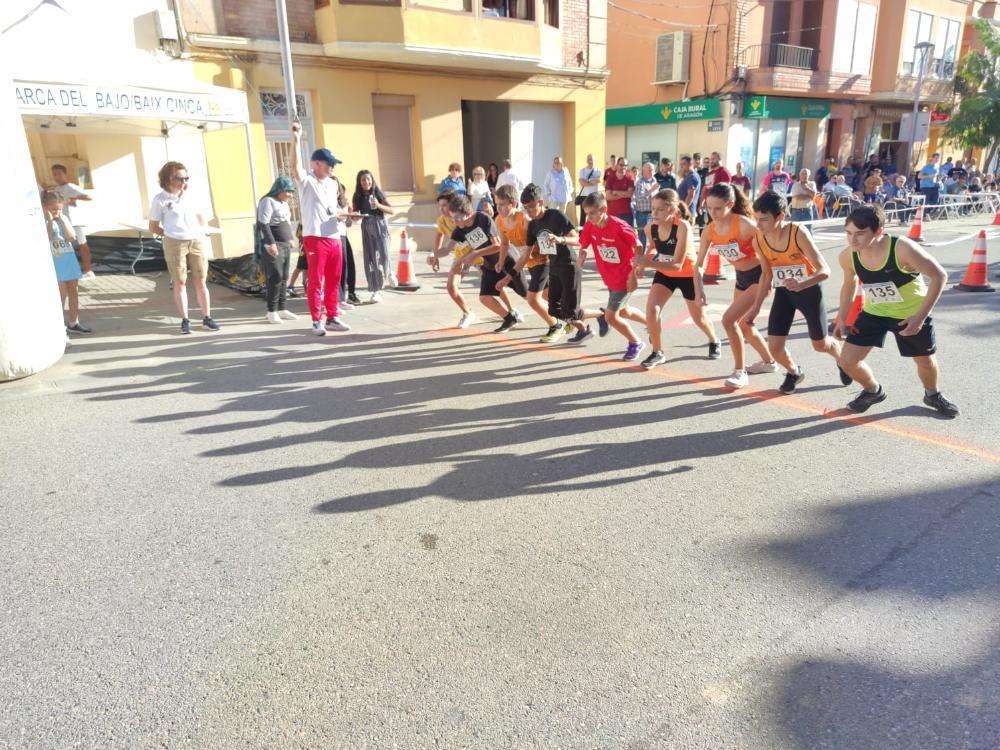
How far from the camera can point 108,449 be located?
4809mm

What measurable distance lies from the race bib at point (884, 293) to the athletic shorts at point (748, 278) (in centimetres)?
104

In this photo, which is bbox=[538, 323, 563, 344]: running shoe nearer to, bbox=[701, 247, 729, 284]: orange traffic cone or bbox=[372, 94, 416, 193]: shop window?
bbox=[701, 247, 729, 284]: orange traffic cone

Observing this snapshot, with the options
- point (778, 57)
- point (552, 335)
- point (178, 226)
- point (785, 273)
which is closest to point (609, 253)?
point (552, 335)

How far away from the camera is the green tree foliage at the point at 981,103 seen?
27312 millimetres

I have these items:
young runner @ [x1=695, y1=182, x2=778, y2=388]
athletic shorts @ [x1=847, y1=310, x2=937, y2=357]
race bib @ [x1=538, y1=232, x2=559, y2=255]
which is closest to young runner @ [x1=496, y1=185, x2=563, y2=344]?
race bib @ [x1=538, y1=232, x2=559, y2=255]

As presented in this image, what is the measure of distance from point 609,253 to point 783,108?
2352cm

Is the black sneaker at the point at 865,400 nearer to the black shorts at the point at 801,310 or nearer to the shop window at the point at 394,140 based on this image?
the black shorts at the point at 801,310

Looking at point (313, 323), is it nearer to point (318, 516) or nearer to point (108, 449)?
point (108, 449)

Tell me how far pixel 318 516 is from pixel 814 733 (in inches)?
103

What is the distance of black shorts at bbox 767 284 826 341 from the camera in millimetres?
5312

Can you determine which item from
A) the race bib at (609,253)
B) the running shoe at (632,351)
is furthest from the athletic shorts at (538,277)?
the running shoe at (632,351)

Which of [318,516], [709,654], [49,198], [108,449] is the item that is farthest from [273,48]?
[709,654]

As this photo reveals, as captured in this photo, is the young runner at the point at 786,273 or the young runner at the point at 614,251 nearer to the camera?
the young runner at the point at 786,273

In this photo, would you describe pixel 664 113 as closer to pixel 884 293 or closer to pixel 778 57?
pixel 778 57
